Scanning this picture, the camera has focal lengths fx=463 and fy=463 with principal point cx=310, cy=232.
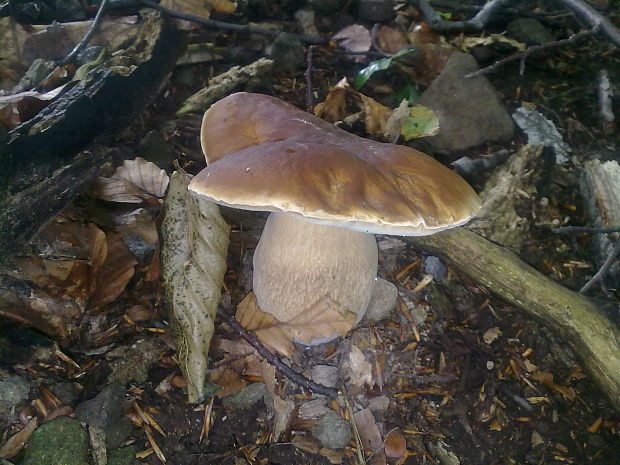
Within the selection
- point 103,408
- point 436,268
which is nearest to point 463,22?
point 436,268

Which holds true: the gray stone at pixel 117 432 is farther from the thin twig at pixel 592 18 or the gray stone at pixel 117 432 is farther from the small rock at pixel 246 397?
the thin twig at pixel 592 18

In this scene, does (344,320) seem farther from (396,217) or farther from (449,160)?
(449,160)

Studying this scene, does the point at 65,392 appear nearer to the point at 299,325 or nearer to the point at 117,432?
the point at 117,432

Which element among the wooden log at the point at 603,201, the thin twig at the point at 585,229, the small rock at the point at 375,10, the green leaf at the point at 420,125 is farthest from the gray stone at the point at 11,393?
→ the small rock at the point at 375,10

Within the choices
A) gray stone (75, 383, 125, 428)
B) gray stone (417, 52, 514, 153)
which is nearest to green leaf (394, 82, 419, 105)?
gray stone (417, 52, 514, 153)

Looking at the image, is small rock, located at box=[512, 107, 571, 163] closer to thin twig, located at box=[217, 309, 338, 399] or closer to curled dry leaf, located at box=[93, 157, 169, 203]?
thin twig, located at box=[217, 309, 338, 399]

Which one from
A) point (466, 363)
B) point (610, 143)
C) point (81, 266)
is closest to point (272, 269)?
point (81, 266)
